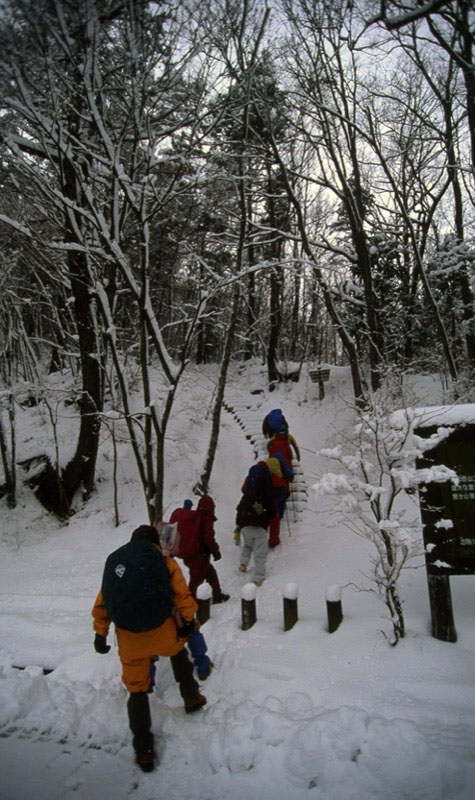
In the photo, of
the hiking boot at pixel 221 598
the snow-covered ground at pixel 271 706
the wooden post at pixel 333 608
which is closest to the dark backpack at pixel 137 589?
the snow-covered ground at pixel 271 706

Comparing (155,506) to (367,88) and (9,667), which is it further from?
(367,88)

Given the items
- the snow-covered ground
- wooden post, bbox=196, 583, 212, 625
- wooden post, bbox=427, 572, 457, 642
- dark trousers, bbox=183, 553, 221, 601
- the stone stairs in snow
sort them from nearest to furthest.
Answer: the snow-covered ground → wooden post, bbox=427, 572, 457, 642 → wooden post, bbox=196, 583, 212, 625 → dark trousers, bbox=183, 553, 221, 601 → the stone stairs in snow

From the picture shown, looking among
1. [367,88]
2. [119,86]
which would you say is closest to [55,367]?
[119,86]

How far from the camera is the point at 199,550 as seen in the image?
5.50 m

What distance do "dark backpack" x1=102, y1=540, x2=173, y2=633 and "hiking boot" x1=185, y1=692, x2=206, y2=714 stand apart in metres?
0.76

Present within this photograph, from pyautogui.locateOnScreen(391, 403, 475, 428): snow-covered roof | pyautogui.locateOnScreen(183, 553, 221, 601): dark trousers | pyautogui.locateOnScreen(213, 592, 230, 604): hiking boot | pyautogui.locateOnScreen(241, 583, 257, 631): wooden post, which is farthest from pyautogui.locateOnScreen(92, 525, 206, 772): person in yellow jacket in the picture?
pyautogui.locateOnScreen(391, 403, 475, 428): snow-covered roof

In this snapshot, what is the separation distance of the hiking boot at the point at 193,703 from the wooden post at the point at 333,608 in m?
1.45

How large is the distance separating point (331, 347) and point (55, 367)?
31.7 meters

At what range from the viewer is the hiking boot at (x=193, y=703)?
136 inches

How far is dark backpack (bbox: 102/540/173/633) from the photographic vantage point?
10.4ft

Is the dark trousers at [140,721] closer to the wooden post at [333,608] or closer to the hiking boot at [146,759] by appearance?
the hiking boot at [146,759]

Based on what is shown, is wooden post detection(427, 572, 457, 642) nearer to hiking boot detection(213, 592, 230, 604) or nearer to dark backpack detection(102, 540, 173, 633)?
dark backpack detection(102, 540, 173, 633)

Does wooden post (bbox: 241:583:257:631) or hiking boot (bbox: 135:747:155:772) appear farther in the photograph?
wooden post (bbox: 241:583:257:631)

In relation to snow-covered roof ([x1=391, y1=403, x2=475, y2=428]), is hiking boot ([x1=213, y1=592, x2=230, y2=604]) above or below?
below
